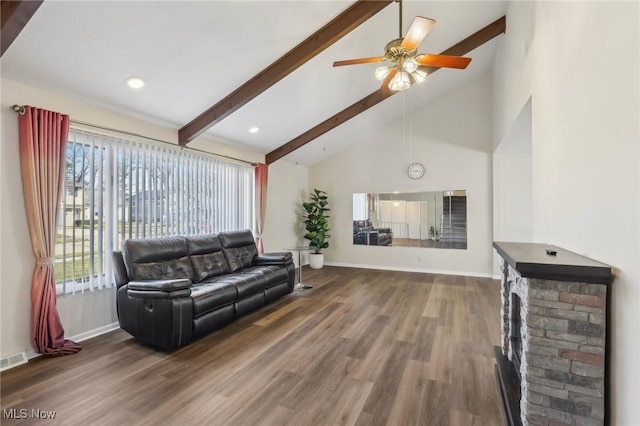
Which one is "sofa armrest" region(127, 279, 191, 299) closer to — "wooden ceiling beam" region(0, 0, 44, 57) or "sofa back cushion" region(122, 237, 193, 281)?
"sofa back cushion" region(122, 237, 193, 281)

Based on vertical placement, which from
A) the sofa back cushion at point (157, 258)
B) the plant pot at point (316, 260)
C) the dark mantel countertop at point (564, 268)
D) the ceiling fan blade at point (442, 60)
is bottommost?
the plant pot at point (316, 260)

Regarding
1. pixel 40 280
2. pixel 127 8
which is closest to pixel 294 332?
pixel 40 280

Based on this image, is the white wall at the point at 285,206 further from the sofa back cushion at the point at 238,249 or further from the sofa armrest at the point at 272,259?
the sofa armrest at the point at 272,259

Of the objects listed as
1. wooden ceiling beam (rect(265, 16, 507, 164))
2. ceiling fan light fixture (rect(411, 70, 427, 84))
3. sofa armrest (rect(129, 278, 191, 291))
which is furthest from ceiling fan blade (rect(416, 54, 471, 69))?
sofa armrest (rect(129, 278, 191, 291))

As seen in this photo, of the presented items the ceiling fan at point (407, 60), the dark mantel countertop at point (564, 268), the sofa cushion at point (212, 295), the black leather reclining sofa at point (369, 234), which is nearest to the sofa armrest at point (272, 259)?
the sofa cushion at point (212, 295)

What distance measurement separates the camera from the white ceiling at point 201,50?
2469 millimetres

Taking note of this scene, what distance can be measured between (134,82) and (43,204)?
1.51m

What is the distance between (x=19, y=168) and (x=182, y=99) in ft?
5.69

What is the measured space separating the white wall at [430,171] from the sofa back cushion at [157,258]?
4227mm

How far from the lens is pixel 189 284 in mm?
2996

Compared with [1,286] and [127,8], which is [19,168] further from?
[127,8]

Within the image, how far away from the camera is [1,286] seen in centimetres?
260

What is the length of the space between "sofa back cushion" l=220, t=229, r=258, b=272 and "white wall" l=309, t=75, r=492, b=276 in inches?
117

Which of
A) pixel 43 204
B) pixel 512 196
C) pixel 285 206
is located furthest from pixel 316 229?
pixel 43 204
